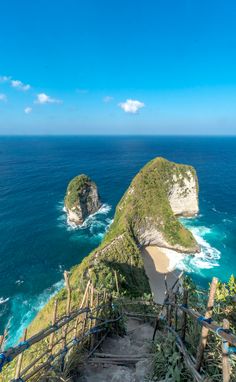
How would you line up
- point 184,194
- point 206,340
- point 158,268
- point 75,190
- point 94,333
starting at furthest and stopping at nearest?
point 184,194, point 75,190, point 158,268, point 94,333, point 206,340

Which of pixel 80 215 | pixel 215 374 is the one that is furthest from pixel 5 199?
pixel 215 374

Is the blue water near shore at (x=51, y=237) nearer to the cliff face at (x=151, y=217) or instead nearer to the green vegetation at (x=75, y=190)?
the cliff face at (x=151, y=217)

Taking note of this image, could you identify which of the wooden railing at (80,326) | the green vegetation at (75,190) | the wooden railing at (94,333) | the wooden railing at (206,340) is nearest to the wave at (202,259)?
the green vegetation at (75,190)

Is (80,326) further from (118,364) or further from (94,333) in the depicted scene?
(118,364)

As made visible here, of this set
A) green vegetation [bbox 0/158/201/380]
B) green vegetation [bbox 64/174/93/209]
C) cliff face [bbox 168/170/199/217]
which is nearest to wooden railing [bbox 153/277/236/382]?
green vegetation [bbox 0/158/201/380]

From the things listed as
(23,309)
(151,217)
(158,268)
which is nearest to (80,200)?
(151,217)

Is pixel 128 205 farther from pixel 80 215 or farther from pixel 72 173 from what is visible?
pixel 72 173
